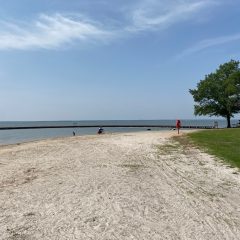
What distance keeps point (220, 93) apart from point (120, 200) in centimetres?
5726

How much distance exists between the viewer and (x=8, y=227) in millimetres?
8047

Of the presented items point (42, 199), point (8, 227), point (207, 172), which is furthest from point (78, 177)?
point (8, 227)

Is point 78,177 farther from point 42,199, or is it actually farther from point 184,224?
point 184,224

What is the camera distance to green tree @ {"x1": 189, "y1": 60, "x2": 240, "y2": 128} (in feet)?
207

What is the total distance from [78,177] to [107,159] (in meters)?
5.04

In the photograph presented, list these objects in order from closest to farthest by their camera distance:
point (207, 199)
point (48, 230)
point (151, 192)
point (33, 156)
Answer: point (48, 230) < point (207, 199) < point (151, 192) < point (33, 156)

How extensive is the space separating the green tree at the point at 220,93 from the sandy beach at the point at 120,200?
48527 millimetres

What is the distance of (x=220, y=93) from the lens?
212ft

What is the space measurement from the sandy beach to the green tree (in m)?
48.5

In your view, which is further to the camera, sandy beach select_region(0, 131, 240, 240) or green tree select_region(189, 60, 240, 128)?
green tree select_region(189, 60, 240, 128)

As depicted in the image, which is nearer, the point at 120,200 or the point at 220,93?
the point at 120,200

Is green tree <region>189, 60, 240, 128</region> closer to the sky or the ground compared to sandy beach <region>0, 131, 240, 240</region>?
closer to the sky

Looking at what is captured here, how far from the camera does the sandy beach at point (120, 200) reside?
25.7ft

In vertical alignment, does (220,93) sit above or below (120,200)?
above
